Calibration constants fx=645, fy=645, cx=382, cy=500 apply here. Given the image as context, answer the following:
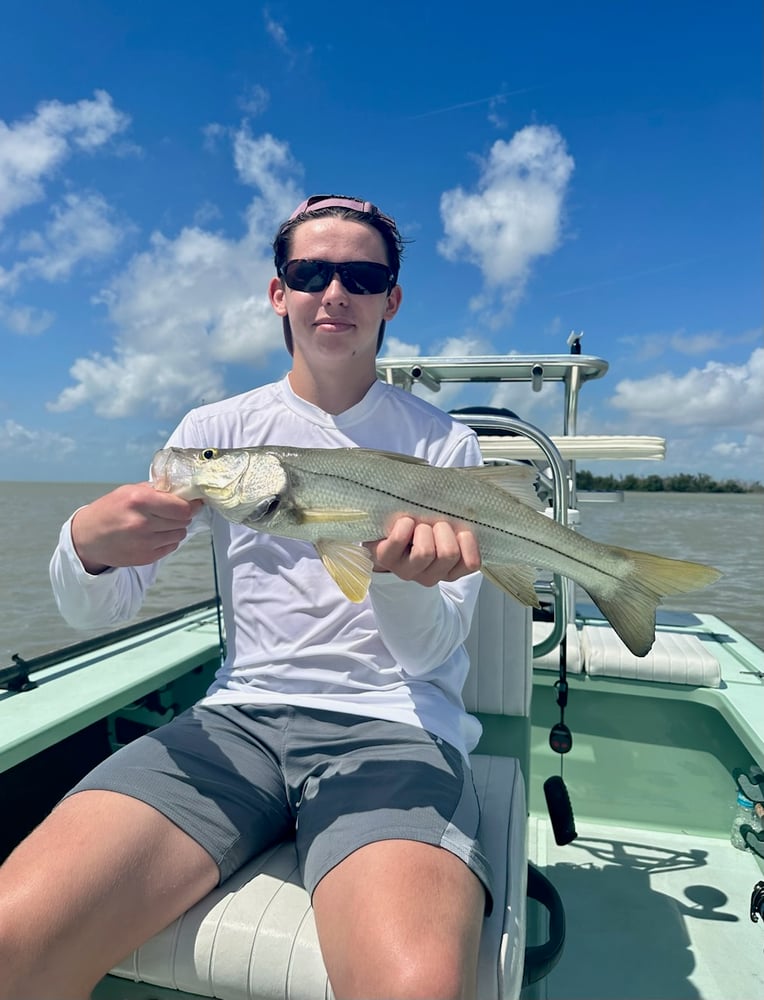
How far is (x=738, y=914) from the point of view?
3.15 m

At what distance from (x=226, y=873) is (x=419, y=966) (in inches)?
26.6

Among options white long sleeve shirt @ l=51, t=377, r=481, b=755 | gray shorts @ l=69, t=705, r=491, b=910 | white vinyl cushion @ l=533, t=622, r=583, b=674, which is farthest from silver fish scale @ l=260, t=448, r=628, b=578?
white vinyl cushion @ l=533, t=622, r=583, b=674

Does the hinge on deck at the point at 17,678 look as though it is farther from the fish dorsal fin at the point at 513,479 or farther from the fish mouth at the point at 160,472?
the fish dorsal fin at the point at 513,479

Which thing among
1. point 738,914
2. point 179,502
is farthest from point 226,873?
point 738,914

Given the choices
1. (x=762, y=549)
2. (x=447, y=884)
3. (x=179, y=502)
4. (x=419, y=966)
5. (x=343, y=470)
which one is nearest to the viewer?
(x=419, y=966)

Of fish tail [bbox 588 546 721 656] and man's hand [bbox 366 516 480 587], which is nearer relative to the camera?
man's hand [bbox 366 516 480 587]

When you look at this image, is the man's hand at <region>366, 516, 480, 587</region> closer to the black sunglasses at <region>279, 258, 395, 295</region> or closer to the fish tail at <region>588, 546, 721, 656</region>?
the fish tail at <region>588, 546, 721, 656</region>

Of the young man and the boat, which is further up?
the young man

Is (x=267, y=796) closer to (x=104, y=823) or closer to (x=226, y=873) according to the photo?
(x=226, y=873)

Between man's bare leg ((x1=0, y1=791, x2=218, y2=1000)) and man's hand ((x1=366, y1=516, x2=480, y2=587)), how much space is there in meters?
0.93

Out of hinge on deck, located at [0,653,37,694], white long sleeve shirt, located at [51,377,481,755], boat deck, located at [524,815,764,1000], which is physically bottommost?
boat deck, located at [524,815,764,1000]

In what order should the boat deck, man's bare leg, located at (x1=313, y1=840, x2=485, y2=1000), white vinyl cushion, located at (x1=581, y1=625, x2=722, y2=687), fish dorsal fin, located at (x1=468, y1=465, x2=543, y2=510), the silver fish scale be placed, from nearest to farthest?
man's bare leg, located at (x1=313, y1=840, x2=485, y2=1000) < the silver fish scale < fish dorsal fin, located at (x1=468, y1=465, x2=543, y2=510) < the boat deck < white vinyl cushion, located at (x1=581, y1=625, x2=722, y2=687)

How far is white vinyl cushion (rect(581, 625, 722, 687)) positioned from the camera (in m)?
3.66

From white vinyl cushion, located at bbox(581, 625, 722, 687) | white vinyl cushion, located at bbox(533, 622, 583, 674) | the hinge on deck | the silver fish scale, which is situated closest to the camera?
the silver fish scale
